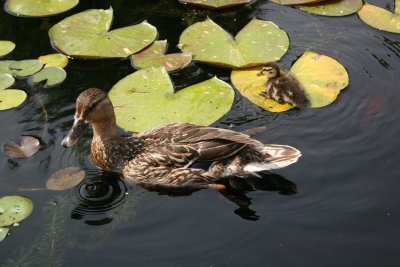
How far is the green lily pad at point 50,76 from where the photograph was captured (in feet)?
22.6

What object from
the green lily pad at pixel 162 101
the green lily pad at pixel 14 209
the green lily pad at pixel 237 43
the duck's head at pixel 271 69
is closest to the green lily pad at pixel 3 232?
the green lily pad at pixel 14 209

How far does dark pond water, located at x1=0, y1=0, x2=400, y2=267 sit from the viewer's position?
16.2 feet

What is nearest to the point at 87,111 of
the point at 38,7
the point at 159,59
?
the point at 159,59

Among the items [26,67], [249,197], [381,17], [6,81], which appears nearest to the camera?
[249,197]

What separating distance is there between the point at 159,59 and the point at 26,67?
157 centimetres

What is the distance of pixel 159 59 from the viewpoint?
7.09m

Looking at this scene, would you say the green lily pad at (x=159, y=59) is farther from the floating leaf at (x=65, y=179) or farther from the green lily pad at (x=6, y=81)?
the floating leaf at (x=65, y=179)

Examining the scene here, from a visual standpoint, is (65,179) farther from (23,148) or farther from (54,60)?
(54,60)

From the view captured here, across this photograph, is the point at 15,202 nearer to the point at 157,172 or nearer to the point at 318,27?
the point at 157,172

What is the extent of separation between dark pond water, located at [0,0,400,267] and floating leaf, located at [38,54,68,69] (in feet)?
0.32

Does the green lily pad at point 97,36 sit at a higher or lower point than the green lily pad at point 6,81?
higher

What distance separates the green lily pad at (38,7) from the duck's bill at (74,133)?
2.79 meters

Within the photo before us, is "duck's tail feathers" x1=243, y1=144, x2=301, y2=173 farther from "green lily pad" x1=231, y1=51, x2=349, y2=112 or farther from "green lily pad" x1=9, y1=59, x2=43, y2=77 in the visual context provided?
"green lily pad" x1=9, y1=59, x2=43, y2=77

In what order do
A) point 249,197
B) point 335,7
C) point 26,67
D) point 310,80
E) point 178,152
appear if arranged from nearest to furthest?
1. point 249,197
2. point 178,152
3. point 310,80
4. point 26,67
5. point 335,7
